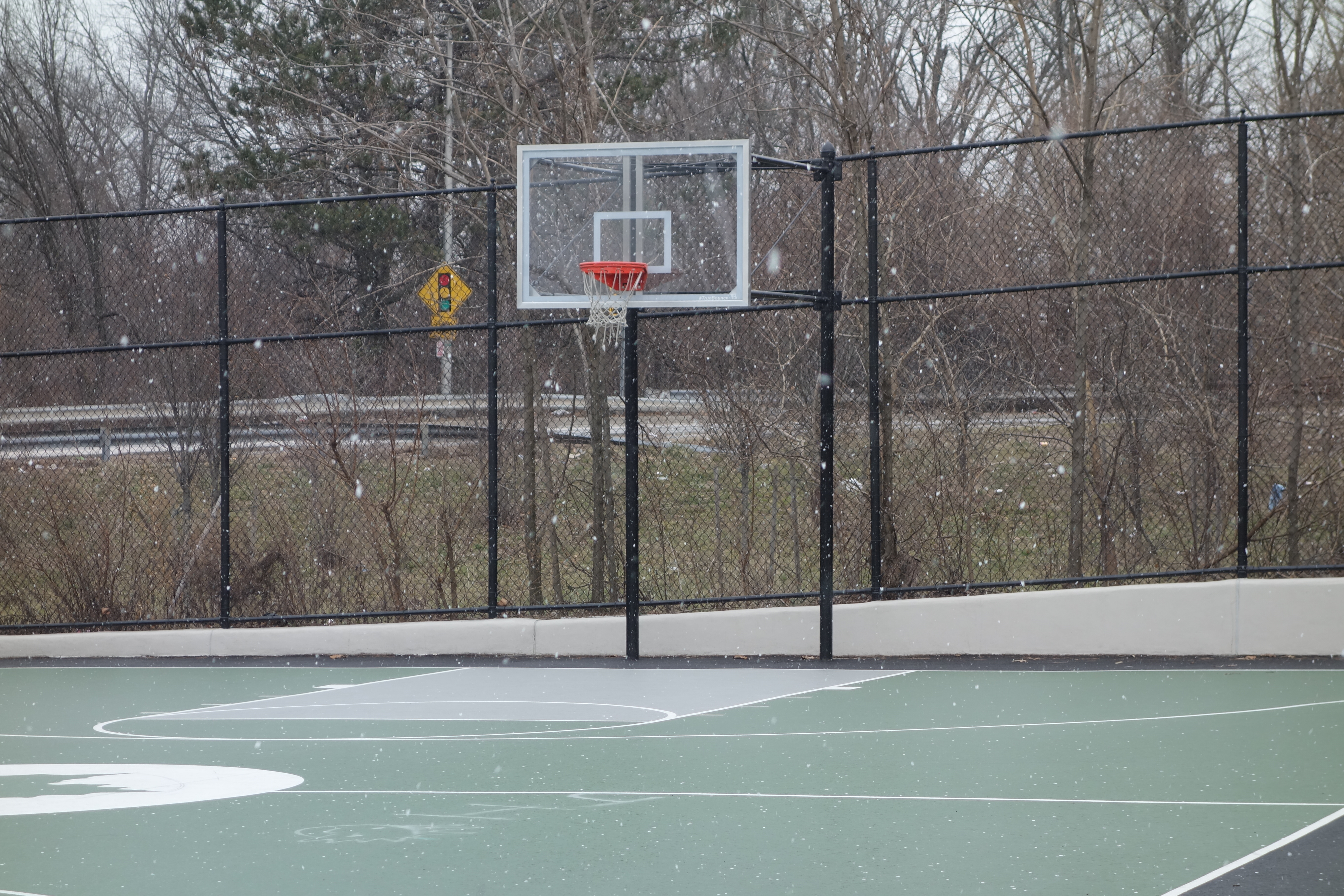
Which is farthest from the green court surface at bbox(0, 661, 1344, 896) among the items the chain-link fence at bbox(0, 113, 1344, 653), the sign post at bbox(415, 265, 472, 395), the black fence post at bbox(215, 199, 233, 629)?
the sign post at bbox(415, 265, 472, 395)

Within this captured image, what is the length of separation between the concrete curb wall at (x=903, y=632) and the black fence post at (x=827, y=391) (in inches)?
10.7

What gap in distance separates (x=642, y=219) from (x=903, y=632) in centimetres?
317

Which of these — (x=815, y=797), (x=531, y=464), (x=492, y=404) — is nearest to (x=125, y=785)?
(x=815, y=797)

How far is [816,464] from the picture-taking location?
11.0 m

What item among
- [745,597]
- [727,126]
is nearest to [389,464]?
[745,597]

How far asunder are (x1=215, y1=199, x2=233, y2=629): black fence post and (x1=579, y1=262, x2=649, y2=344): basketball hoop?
278 cm

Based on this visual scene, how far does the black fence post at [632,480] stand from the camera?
981cm

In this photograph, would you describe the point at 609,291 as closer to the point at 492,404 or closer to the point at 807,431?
the point at 492,404

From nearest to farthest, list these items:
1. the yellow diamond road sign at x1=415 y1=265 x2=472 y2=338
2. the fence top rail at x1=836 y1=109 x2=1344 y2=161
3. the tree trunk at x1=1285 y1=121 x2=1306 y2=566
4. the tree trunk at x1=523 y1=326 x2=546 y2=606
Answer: the fence top rail at x1=836 y1=109 x2=1344 y2=161
the tree trunk at x1=1285 y1=121 x2=1306 y2=566
the tree trunk at x1=523 y1=326 x2=546 y2=606
the yellow diamond road sign at x1=415 y1=265 x2=472 y2=338

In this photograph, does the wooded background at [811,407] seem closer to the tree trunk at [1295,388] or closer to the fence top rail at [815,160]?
the tree trunk at [1295,388]

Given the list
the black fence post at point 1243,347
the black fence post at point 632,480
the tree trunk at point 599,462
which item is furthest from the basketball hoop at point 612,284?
the black fence post at point 1243,347

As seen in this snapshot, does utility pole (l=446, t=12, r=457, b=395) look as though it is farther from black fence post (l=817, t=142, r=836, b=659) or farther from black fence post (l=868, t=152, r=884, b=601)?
black fence post (l=868, t=152, r=884, b=601)

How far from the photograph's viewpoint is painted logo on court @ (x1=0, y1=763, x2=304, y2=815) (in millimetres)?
6078

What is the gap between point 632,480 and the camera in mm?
9867
